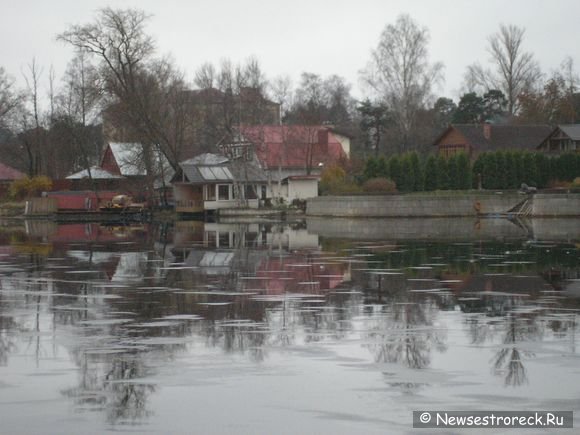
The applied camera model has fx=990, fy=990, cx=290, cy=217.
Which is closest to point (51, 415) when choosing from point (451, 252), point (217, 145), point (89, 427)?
point (89, 427)

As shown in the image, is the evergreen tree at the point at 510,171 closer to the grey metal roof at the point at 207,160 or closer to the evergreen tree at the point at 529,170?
the evergreen tree at the point at 529,170

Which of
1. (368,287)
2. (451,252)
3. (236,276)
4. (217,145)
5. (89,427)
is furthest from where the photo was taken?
(217,145)

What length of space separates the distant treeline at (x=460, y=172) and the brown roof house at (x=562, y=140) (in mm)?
16100

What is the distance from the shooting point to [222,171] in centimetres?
8269

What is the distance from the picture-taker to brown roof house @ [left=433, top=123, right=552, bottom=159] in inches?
3748

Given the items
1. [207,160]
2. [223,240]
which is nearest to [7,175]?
[207,160]

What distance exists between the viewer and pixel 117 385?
1202 cm

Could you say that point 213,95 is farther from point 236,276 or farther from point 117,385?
point 117,385

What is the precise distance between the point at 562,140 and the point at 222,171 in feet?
103

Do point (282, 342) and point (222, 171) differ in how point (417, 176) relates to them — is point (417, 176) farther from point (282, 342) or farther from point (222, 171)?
point (282, 342)

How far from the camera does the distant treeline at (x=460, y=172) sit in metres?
71.5

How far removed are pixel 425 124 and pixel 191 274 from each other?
83.7m

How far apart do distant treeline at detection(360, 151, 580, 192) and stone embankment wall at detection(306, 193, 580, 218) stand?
13.5 ft

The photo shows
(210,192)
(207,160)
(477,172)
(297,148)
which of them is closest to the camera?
(477,172)
